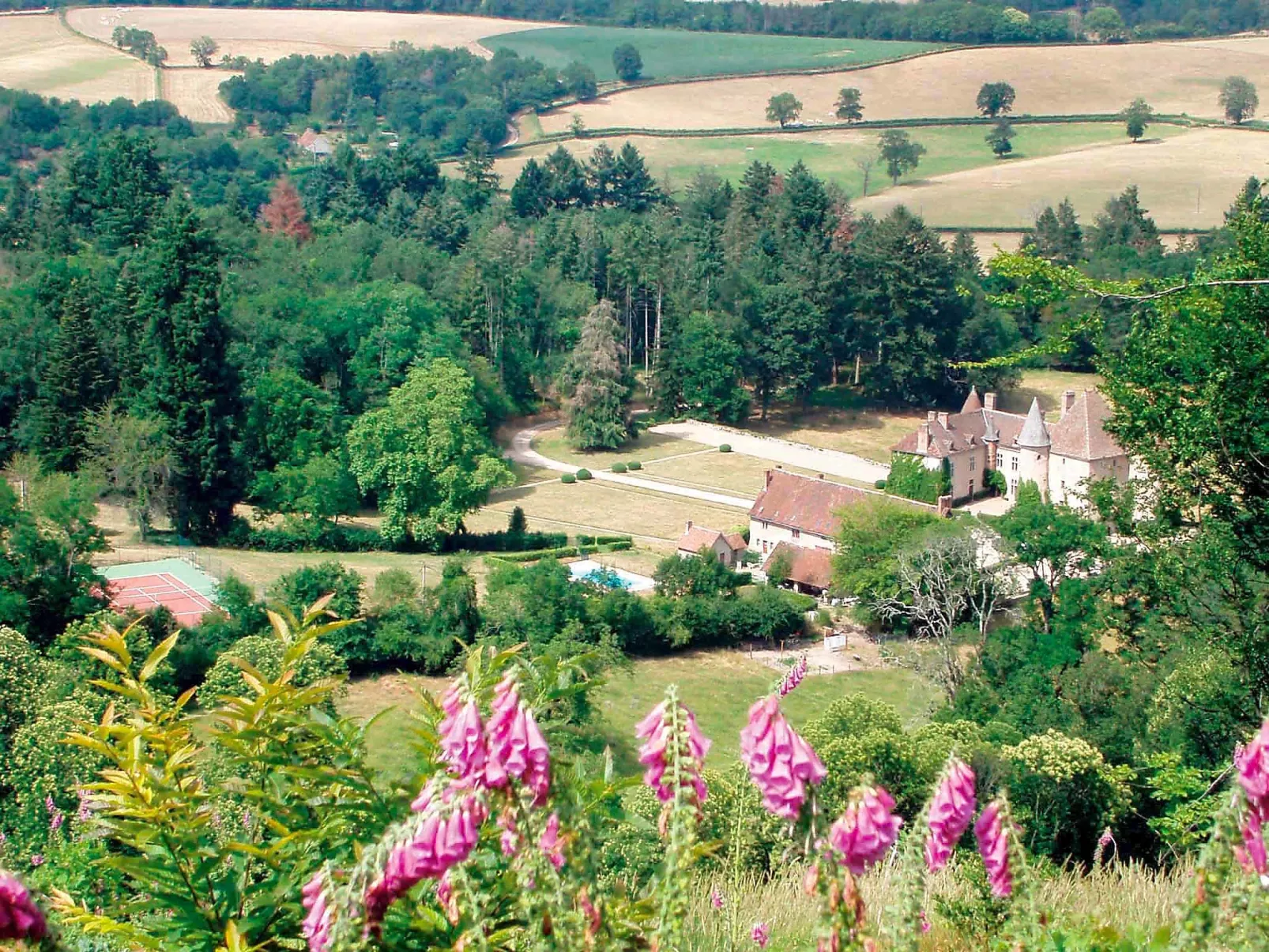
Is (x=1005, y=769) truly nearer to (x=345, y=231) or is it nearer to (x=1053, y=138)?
(x=345, y=231)

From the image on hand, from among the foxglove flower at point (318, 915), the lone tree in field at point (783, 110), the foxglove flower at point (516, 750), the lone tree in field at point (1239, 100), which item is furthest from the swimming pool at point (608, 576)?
the lone tree in field at point (1239, 100)

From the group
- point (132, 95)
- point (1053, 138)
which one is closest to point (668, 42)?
point (1053, 138)

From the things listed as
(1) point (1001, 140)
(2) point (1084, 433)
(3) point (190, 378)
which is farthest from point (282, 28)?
(2) point (1084, 433)

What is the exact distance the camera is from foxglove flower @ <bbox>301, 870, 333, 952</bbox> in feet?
9.62

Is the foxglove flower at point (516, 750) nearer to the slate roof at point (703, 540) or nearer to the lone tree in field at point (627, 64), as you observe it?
the slate roof at point (703, 540)

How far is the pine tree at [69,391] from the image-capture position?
42.8 metres

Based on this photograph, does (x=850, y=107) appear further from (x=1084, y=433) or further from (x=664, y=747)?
(x=664, y=747)

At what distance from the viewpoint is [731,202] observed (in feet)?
260

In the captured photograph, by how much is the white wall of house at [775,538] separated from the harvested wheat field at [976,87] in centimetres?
7340

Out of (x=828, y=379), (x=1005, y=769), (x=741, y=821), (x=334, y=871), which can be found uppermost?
(x=334, y=871)

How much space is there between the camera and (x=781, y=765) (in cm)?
284

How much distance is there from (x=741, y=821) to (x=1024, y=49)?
125 meters

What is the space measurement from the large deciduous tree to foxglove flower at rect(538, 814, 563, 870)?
39.1 meters

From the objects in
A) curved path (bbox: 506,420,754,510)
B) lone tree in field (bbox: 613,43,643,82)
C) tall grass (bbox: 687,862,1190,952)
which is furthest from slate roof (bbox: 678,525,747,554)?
lone tree in field (bbox: 613,43,643,82)
